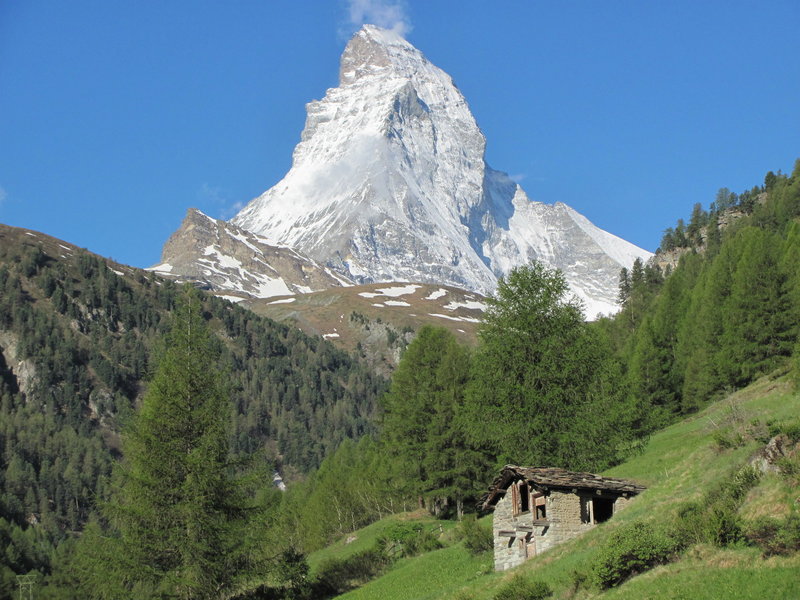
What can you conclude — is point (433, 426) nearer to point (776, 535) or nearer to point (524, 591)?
point (524, 591)

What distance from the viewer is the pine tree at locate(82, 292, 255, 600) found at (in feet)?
91.5

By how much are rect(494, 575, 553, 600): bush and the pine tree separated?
11597 millimetres

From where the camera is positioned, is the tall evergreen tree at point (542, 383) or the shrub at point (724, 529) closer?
the shrub at point (724, 529)

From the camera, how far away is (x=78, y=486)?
16388 cm

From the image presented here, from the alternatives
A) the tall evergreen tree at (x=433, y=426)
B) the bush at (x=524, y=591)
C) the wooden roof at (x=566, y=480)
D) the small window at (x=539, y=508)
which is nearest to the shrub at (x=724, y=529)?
the bush at (x=524, y=591)

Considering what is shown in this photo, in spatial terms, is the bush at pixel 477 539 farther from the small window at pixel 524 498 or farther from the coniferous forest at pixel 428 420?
the small window at pixel 524 498

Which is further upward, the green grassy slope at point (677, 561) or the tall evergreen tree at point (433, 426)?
the tall evergreen tree at point (433, 426)

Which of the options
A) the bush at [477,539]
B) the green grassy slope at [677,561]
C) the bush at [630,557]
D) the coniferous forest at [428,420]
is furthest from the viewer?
the bush at [477,539]

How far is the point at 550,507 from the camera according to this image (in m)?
26.9

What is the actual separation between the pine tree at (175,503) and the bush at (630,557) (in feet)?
47.0

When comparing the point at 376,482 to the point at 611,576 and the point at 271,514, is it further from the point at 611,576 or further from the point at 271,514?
the point at 611,576

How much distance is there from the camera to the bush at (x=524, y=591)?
20781 mm

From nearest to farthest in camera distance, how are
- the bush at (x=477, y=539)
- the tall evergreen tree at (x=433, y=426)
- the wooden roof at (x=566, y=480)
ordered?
the wooden roof at (x=566, y=480)
the bush at (x=477, y=539)
the tall evergreen tree at (x=433, y=426)

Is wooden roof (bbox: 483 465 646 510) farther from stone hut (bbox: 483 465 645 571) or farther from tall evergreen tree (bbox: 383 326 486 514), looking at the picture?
tall evergreen tree (bbox: 383 326 486 514)
